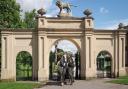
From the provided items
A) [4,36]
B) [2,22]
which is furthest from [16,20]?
[4,36]

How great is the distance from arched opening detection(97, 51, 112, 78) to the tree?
10.8 metres

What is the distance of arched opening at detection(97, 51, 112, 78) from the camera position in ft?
109

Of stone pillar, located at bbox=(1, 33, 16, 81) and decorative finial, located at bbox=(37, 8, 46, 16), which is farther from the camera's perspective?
decorative finial, located at bbox=(37, 8, 46, 16)

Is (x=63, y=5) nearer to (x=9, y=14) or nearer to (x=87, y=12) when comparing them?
(x=87, y=12)

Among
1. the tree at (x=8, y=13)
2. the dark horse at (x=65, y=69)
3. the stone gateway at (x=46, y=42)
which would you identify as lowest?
the dark horse at (x=65, y=69)

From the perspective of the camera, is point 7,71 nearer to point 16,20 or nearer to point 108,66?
point 108,66

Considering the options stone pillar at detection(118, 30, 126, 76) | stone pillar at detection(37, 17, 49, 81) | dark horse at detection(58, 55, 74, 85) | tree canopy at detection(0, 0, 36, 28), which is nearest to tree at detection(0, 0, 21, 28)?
tree canopy at detection(0, 0, 36, 28)

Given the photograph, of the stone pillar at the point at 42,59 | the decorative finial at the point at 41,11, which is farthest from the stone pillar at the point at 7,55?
the decorative finial at the point at 41,11

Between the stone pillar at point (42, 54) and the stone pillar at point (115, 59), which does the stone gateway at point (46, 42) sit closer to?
the stone pillar at point (42, 54)

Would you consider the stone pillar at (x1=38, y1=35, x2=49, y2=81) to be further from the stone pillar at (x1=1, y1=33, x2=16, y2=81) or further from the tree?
the tree

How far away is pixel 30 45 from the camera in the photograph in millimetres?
31250

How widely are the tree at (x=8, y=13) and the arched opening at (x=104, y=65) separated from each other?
1082 cm

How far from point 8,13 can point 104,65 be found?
12.3 meters

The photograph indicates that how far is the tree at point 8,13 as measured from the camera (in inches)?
1623
